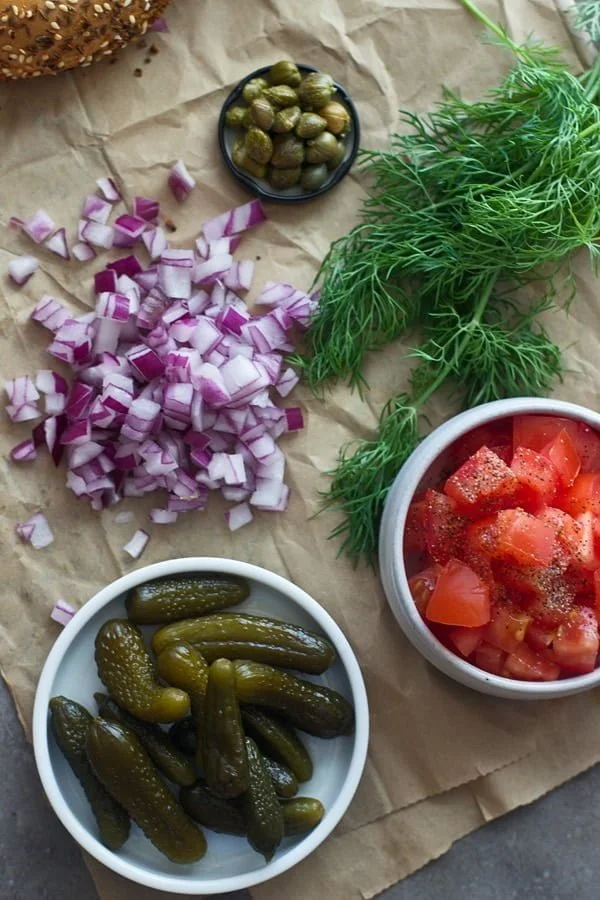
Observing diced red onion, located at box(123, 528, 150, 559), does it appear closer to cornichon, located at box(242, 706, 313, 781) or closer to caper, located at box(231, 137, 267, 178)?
cornichon, located at box(242, 706, 313, 781)

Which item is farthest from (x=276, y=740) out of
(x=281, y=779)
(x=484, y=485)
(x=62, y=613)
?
(x=484, y=485)

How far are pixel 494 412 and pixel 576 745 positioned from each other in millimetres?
605

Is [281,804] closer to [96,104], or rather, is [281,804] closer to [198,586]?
[198,586]

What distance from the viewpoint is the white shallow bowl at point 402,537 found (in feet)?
4.28

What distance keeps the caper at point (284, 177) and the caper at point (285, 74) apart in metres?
0.13

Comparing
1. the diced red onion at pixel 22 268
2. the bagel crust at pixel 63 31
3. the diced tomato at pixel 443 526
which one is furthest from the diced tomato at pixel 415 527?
the bagel crust at pixel 63 31

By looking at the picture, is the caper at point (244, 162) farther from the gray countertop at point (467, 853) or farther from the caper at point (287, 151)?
the gray countertop at point (467, 853)

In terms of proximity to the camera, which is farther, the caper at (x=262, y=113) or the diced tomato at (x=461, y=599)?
the caper at (x=262, y=113)

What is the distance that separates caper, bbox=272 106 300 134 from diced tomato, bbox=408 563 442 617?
0.71 m

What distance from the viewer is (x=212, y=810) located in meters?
1.33

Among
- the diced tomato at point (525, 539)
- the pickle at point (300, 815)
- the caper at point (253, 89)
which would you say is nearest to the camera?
the diced tomato at point (525, 539)

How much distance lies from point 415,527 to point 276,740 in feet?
1.25

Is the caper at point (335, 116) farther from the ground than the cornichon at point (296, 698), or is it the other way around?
the caper at point (335, 116)

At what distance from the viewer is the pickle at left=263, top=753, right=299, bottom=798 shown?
4.42 feet
